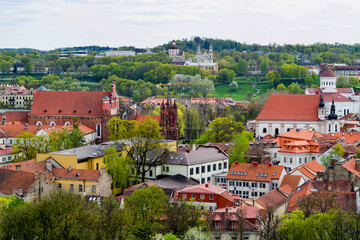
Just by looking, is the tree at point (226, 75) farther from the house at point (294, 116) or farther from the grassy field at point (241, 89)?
the house at point (294, 116)

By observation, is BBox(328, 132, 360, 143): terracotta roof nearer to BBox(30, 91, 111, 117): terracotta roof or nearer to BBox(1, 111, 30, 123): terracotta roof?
BBox(30, 91, 111, 117): terracotta roof

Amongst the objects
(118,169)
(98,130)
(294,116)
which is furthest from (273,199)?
(98,130)

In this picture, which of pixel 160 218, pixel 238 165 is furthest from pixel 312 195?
pixel 238 165

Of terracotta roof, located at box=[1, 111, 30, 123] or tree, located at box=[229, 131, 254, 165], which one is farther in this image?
terracotta roof, located at box=[1, 111, 30, 123]

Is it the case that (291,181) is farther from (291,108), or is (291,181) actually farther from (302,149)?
(291,108)

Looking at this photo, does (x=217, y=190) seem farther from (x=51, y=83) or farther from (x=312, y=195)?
(x=51, y=83)

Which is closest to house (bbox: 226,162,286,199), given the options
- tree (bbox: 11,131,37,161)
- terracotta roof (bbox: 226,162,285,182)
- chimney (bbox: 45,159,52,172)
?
terracotta roof (bbox: 226,162,285,182)

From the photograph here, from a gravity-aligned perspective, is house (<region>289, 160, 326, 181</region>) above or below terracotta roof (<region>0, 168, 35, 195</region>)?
below
